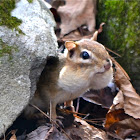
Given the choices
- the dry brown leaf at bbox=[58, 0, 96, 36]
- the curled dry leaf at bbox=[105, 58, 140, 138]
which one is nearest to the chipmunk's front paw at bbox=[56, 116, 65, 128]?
the curled dry leaf at bbox=[105, 58, 140, 138]

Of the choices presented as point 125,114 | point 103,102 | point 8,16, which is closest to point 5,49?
point 8,16

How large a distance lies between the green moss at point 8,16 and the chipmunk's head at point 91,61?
649 millimetres

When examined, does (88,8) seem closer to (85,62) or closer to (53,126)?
(85,62)

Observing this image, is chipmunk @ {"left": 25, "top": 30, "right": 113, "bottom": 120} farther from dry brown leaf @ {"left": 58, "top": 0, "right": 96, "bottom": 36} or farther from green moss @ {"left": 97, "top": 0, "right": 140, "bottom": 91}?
dry brown leaf @ {"left": 58, "top": 0, "right": 96, "bottom": 36}

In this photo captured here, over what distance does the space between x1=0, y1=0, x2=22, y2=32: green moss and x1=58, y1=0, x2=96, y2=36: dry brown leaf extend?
178 centimetres

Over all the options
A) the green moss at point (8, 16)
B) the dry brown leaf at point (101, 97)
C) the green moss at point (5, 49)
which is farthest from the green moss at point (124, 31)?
the green moss at point (5, 49)

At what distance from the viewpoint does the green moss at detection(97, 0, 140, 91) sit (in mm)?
4422

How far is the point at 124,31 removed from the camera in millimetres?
4570

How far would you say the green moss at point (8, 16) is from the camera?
3.06 m

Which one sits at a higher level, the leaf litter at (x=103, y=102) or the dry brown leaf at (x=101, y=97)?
the leaf litter at (x=103, y=102)

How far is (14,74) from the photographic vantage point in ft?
9.75

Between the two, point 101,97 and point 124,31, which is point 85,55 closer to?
point 101,97

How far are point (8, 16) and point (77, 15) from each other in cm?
222

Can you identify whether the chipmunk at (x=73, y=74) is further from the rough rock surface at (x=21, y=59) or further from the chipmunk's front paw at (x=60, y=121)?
the rough rock surface at (x=21, y=59)
